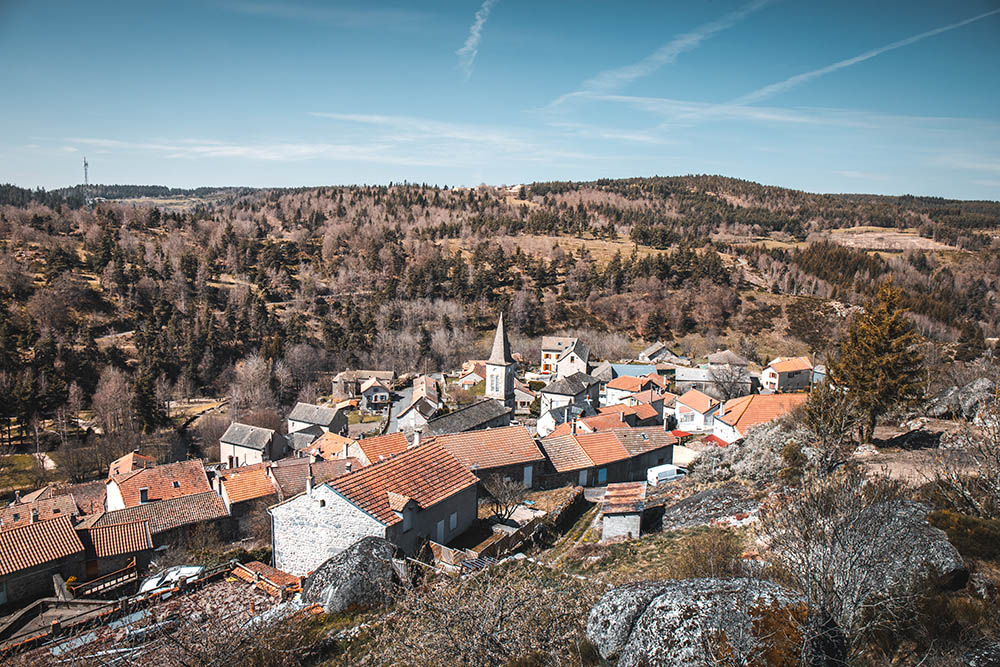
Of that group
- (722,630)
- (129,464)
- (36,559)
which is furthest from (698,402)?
(129,464)

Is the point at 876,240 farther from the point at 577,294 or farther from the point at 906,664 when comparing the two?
the point at 906,664

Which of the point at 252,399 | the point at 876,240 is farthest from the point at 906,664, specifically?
the point at 876,240

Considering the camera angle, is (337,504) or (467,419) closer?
(337,504)

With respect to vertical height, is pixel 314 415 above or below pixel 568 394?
below

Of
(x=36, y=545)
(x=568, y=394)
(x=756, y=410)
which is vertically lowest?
(x=36, y=545)

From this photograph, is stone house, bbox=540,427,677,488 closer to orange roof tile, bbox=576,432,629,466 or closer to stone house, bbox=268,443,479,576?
orange roof tile, bbox=576,432,629,466

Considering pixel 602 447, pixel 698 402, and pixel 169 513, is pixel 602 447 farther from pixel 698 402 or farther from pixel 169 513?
pixel 169 513

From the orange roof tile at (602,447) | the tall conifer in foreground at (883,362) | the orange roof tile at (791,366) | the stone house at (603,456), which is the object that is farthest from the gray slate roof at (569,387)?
the tall conifer in foreground at (883,362)

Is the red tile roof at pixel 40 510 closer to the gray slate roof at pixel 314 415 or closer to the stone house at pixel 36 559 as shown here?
the stone house at pixel 36 559
